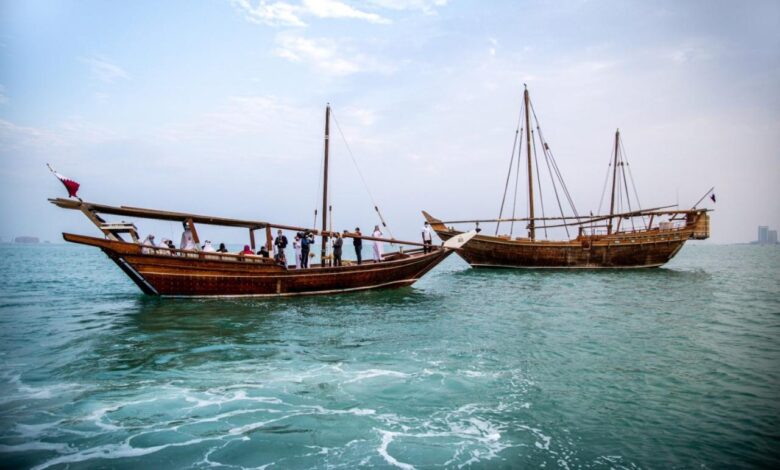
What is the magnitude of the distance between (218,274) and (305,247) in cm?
413

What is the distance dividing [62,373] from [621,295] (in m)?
22.5

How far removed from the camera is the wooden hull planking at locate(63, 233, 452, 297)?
16.6 m

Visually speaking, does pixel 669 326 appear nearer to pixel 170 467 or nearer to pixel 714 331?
pixel 714 331

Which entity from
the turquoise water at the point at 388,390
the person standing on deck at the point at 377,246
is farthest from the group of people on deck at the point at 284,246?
the turquoise water at the point at 388,390

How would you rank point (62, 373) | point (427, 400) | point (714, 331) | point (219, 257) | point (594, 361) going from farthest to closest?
point (219, 257), point (714, 331), point (594, 361), point (62, 373), point (427, 400)

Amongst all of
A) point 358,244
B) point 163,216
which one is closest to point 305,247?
point 358,244

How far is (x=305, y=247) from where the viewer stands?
781 inches

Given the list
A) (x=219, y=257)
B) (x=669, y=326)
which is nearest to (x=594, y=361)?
(x=669, y=326)

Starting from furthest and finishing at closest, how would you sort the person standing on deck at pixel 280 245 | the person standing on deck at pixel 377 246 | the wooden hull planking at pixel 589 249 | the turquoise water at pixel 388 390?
the wooden hull planking at pixel 589 249
the person standing on deck at pixel 377 246
the person standing on deck at pixel 280 245
the turquoise water at pixel 388 390

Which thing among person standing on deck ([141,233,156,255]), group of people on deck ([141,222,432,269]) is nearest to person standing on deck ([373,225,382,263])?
group of people on deck ([141,222,432,269])

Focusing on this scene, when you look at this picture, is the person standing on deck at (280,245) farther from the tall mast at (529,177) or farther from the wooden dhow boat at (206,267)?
the tall mast at (529,177)

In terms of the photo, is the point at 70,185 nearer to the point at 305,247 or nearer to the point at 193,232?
the point at 193,232

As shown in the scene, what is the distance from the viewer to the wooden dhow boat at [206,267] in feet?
53.1

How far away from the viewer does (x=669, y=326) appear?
13367mm
